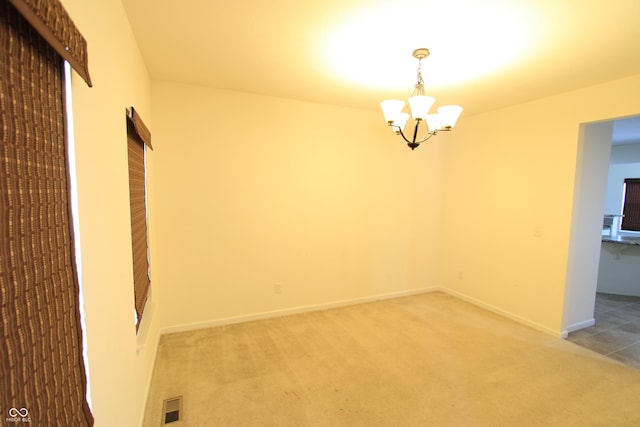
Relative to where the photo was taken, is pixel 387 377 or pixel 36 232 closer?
pixel 36 232

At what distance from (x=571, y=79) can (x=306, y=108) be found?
8.51 feet

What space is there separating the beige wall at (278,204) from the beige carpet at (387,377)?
1.54 feet

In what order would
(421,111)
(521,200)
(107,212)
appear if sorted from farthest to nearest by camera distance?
(521,200) → (421,111) → (107,212)

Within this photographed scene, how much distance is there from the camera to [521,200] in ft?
11.3

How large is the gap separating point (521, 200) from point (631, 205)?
450 centimetres

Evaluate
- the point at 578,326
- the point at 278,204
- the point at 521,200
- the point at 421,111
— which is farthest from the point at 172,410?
the point at 578,326

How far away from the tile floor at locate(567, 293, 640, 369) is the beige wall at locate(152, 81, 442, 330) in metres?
1.93

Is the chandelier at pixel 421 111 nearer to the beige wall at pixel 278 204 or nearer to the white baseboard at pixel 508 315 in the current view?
the beige wall at pixel 278 204

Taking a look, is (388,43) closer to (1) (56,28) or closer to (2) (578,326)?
(1) (56,28)

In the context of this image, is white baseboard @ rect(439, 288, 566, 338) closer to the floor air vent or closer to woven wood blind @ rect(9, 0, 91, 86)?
the floor air vent

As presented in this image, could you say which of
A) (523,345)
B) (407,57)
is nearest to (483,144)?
(407,57)

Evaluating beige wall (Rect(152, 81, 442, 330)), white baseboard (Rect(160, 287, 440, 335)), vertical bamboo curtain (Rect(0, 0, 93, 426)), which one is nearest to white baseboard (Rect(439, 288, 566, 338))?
white baseboard (Rect(160, 287, 440, 335))

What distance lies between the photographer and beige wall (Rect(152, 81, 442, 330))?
9.95 ft

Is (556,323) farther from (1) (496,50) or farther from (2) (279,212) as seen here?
(2) (279,212)
